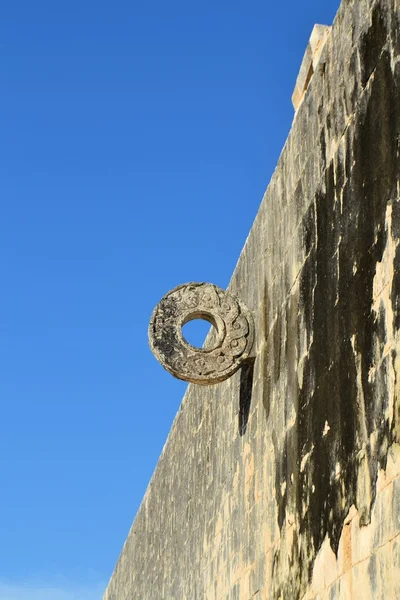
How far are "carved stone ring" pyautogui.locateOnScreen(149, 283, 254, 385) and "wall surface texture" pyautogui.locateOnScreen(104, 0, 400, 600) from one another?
0.14m

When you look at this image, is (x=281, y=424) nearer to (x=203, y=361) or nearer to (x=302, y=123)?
(x=203, y=361)

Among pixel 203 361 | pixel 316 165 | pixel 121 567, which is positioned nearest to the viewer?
pixel 316 165

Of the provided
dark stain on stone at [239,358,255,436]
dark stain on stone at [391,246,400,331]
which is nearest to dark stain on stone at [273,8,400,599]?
dark stain on stone at [391,246,400,331]

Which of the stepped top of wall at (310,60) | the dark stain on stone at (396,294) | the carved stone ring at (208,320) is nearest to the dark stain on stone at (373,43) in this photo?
the stepped top of wall at (310,60)

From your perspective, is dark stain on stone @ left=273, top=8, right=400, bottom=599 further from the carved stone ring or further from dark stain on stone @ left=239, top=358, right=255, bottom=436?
dark stain on stone @ left=239, top=358, right=255, bottom=436

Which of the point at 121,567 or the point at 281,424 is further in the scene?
the point at 121,567

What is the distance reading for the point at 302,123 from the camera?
16.9 feet

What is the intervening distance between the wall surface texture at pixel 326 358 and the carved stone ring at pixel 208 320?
5.4 inches

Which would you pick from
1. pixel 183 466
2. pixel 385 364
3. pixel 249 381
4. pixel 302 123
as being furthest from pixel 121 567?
pixel 385 364

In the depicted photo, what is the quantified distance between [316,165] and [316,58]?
53cm

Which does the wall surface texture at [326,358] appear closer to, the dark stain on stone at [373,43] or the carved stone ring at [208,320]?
the dark stain on stone at [373,43]

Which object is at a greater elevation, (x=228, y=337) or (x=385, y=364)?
(x=228, y=337)

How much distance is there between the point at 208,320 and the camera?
5941 mm

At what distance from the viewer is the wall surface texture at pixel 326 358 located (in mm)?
3686
